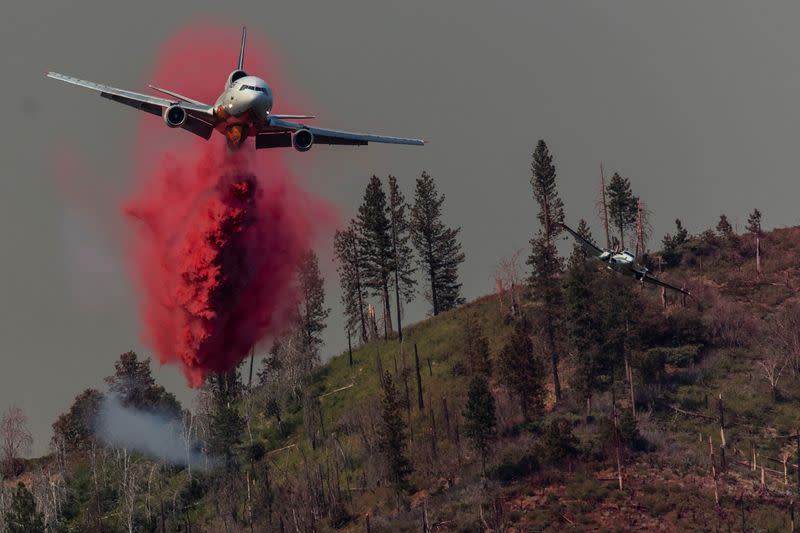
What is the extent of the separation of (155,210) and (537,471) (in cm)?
3082

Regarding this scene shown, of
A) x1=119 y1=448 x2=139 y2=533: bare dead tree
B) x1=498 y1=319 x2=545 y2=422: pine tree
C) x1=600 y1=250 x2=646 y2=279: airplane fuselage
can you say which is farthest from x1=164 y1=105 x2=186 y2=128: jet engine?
x1=119 y1=448 x2=139 y2=533: bare dead tree

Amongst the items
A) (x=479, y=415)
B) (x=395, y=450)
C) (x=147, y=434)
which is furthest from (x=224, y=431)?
(x=479, y=415)

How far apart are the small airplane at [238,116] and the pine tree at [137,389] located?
158 ft

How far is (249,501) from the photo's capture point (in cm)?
8119

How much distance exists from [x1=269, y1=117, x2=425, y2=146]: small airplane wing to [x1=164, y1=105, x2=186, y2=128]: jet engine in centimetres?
486

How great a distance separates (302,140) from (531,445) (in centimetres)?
2989

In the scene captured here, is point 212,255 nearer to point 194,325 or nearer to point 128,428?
point 194,325

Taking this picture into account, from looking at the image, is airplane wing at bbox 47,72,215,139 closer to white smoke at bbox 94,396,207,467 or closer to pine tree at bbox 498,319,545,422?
pine tree at bbox 498,319,545,422

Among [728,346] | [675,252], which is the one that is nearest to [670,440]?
[728,346]

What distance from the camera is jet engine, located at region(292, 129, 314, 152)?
5784 centimetres

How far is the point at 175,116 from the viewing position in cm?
5641

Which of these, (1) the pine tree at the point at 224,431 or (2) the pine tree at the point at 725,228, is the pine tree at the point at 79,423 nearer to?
(1) the pine tree at the point at 224,431

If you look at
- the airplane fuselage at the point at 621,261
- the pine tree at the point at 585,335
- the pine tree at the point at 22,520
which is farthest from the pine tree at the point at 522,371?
the pine tree at the point at 22,520

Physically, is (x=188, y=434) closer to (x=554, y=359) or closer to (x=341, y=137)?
(x=554, y=359)
